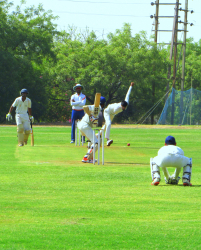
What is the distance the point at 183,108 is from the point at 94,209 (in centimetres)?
3445

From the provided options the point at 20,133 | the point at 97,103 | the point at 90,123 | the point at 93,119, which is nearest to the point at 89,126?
the point at 90,123

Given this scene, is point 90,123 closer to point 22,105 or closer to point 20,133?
point 22,105

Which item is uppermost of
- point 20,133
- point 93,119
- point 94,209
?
point 93,119

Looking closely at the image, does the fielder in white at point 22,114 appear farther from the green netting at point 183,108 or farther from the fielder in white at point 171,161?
the green netting at point 183,108

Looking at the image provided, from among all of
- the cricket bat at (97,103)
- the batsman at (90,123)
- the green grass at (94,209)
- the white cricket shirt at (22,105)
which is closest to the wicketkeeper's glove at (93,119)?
the batsman at (90,123)

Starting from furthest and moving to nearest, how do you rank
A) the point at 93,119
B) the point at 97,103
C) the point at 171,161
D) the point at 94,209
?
the point at 93,119 < the point at 97,103 < the point at 171,161 < the point at 94,209

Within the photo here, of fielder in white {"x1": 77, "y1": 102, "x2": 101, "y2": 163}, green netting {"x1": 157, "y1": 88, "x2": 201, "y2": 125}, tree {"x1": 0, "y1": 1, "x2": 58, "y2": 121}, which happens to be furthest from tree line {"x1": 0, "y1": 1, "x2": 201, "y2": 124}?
fielder in white {"x1": 77, "y1": 102, "x2": 101, "y2": 163}

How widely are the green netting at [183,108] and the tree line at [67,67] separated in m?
5.32

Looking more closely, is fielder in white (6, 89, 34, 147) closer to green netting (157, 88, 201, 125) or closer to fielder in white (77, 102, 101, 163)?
fielder in white (77, 102, 101, 163)

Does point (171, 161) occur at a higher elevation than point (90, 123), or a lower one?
lower

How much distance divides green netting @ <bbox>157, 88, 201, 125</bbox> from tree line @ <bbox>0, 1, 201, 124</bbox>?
532cm

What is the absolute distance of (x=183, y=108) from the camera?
40.2 m

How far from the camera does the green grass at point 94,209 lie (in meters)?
5.16

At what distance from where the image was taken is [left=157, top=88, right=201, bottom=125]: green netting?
40.0m
